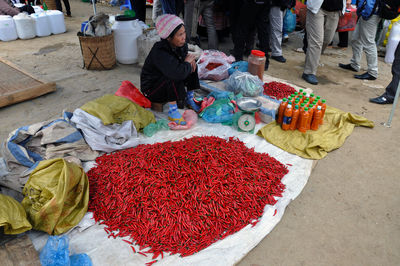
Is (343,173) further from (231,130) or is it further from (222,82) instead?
(222,82)

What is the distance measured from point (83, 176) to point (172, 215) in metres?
0.75

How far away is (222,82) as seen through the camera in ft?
14.5

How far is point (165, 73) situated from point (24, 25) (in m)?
4.92

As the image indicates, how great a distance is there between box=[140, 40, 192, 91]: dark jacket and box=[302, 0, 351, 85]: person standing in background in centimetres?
232

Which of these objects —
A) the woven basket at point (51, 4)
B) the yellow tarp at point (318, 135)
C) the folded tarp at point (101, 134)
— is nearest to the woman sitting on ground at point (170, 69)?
the folded tarp at point (101, 134)

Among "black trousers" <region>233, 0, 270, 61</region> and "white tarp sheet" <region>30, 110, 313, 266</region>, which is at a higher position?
"black trousers" <region>233, 0, 270, 61</region>

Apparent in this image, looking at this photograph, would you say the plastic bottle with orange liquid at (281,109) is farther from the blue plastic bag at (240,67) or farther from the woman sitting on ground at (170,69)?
the blue plastic bag at (240,67)

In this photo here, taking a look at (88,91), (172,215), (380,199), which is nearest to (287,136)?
(380,199)

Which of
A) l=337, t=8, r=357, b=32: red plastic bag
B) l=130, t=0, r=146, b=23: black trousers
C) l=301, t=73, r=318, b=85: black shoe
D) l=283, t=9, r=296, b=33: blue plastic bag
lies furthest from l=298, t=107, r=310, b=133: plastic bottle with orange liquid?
l=130, t=0, r=146, b=23: black trousers

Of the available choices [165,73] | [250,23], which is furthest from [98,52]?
[250,23]

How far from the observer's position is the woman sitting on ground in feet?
10.6

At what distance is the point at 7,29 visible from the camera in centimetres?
639

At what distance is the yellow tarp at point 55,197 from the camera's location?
6.77 ft

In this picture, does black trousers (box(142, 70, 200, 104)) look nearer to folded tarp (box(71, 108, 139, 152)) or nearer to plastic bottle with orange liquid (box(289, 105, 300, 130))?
folded tarp (box(71, 108, 139, 152))
